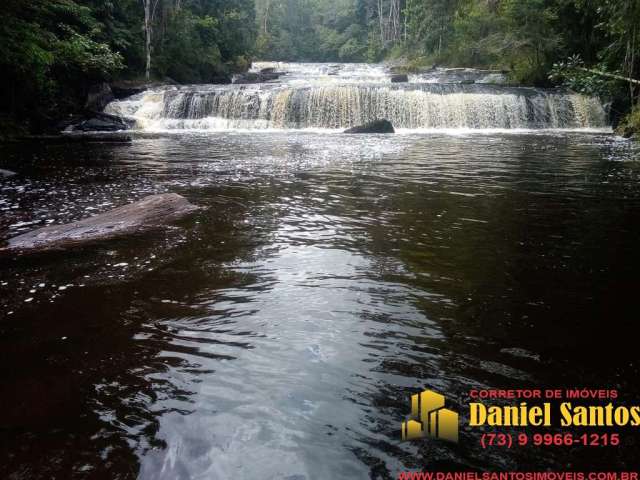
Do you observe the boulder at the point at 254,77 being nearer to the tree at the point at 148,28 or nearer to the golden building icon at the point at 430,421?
the tree at the point at 148,28

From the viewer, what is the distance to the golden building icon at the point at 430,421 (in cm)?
226

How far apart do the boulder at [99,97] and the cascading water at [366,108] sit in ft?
1.47

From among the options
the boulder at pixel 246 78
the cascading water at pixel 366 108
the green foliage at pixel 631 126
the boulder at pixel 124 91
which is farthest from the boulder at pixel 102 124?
the green foliage at pixel 631 126

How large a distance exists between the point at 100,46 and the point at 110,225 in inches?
510

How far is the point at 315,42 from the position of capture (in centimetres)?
7450

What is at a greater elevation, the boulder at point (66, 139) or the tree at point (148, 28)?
the tree at point (148, 28)

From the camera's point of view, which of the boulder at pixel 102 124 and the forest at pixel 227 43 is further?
the boulder at pixel 102 124

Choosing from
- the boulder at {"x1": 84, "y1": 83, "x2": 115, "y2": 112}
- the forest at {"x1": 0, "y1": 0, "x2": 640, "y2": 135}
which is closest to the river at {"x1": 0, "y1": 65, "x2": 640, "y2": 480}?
the forest at {"x1": 0, "y1": 0, "x2": 640, "y2": 135}

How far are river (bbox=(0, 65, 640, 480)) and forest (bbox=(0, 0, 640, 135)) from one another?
5.81 metres

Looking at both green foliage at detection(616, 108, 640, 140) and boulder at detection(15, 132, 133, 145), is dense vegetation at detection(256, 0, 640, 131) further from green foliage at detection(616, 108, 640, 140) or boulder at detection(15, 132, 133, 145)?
boulder at detection(15, 132, 133, 145)

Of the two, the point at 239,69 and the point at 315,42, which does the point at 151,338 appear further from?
the point at 315,42

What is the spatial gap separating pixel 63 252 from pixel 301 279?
2745mm

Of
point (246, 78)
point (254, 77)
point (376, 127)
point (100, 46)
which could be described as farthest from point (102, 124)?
point (254, 77)

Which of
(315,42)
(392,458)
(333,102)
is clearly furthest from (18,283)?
(315,42)
